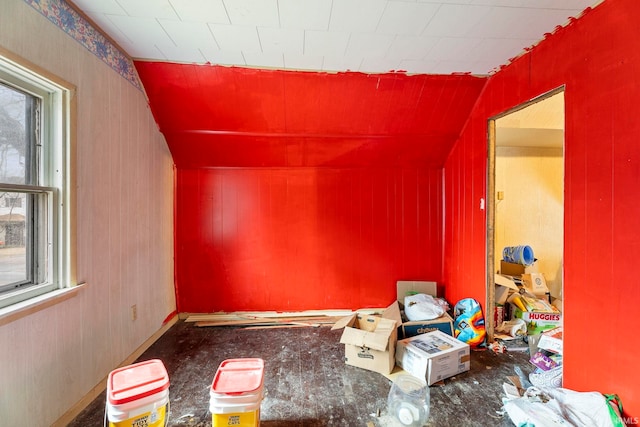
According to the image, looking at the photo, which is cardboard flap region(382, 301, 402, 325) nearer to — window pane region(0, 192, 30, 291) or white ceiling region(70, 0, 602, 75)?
white ceiling region(70, 0, 602, 75)

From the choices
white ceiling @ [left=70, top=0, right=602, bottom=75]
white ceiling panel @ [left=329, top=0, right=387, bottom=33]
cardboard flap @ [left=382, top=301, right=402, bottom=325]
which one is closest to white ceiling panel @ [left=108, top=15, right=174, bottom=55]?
white ceiling @ [left=70, top=0, right=602, bottom=75]

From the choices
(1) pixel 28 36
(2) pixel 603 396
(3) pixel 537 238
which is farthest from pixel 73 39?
(3) pixel 537 238

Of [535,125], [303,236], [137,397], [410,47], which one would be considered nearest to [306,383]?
[137,397]

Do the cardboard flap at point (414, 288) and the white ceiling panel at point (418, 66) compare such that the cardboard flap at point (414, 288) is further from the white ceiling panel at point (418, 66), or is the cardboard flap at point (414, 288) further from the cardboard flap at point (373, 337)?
the white ceiling panel at point (418, 66)

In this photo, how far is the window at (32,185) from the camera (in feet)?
4.08

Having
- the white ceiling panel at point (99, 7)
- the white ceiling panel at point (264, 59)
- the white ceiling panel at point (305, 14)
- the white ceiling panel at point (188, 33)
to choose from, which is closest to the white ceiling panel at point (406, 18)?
the white ceiling panel at point (305, 14)

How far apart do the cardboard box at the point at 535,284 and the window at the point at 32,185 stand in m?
3.75

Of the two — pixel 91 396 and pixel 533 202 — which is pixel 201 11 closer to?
pixel 91 396

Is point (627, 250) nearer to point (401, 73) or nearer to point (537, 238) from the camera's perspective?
point (401, 73)

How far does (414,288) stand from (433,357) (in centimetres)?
113

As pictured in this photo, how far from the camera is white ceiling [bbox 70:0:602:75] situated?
1.41 meters

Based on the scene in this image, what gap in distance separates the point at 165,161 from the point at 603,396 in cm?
345

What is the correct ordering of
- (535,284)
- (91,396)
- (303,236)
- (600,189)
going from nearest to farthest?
(600,189)
(91,396)
(535,284)
(303,236)

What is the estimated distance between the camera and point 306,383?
1750 mm
